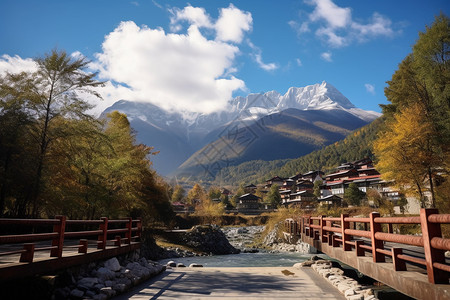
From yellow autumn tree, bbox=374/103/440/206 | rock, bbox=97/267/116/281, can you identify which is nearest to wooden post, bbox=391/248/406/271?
rock, bbox=97/267/116/281

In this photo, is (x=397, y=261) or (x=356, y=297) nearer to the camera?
(x=397, y=261)

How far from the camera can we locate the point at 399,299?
8391 mm

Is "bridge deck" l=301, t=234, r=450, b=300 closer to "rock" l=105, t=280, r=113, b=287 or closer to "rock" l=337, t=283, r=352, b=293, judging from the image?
"rock" l=337, t=283, r=352, b=293

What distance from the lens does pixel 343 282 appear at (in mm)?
7969

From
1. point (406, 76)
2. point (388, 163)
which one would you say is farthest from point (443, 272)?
point (406, 76)

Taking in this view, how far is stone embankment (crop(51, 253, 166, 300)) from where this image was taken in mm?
6086

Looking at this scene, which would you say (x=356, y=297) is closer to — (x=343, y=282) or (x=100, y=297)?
(x=343, y=282)

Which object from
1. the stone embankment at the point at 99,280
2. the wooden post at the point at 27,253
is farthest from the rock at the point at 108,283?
the wooden post at the point at 27,253

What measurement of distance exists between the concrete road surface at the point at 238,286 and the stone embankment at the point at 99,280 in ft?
A: 0.86

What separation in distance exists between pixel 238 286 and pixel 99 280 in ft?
12.2

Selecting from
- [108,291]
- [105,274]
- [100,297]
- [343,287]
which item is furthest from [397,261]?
[105,274]

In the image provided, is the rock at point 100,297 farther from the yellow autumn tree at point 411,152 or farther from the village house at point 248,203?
the village house at point 248,203

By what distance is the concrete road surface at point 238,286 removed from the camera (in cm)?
685

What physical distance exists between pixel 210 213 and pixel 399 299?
164 ft
